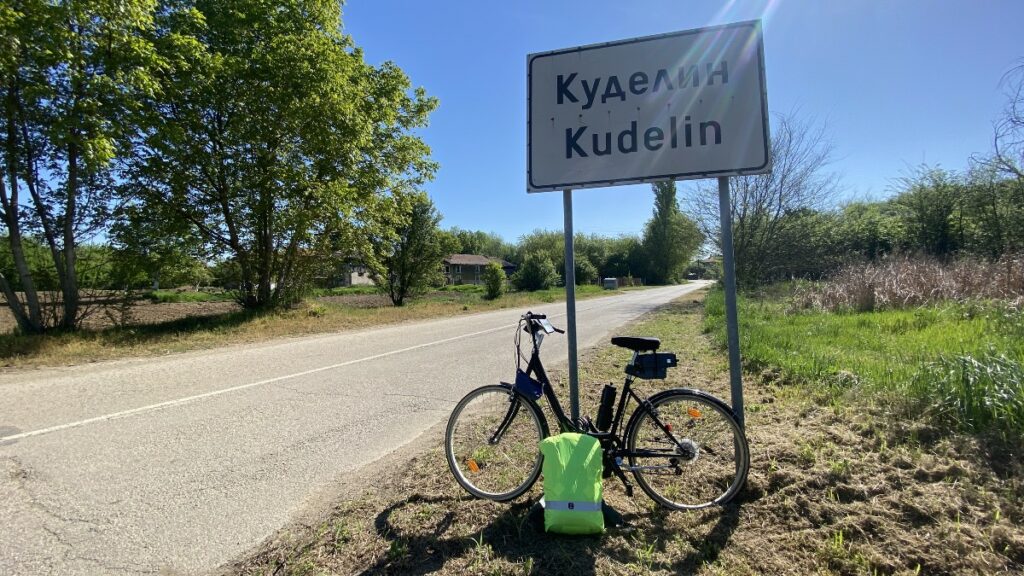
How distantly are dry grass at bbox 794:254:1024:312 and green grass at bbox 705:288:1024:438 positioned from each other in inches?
34.6

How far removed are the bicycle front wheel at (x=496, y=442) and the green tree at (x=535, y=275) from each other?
1608 inches

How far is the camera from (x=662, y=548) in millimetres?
2301

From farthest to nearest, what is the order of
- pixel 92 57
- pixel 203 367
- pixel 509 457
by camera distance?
pixel 92 57, pixel 203 367, pixel 509 457

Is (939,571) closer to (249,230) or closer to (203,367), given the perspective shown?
(203,367)

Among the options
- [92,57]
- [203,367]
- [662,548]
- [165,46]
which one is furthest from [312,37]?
[662,548]

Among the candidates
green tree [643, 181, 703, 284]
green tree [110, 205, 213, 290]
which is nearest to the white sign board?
green tree [110, 205, 213, 290]

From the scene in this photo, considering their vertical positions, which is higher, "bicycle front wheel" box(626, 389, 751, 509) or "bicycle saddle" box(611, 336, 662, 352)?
"bicycle saddle" box(611, 336, 662, 352)

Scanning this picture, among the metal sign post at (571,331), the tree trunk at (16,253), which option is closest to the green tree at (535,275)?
the tree trunk at (16,253)

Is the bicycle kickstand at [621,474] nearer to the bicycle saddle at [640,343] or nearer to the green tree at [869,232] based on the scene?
the bicycle saddle at [640,343]

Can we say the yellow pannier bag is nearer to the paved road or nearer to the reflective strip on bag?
the reflective strip on bag

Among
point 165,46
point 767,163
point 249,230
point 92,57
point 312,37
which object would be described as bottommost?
point 767,163

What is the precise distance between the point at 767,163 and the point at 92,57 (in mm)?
12732

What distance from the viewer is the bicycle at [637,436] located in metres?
2.72

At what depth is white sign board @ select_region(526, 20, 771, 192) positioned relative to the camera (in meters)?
2.92
